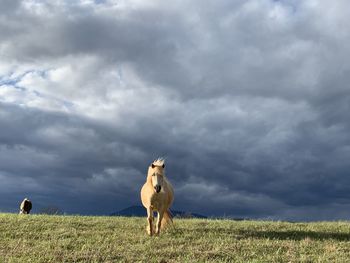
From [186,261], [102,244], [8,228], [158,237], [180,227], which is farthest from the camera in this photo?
[180,227]

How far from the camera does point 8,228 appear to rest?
21.2 metres

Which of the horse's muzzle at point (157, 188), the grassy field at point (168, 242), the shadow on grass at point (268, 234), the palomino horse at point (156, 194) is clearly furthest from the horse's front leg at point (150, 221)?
the horse's muzzle at point (157, 188)

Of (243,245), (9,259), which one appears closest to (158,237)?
(243,245)

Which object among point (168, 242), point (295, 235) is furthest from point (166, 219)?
point (295, 235)

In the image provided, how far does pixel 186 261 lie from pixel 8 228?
9694 mm

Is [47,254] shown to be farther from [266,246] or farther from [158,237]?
[266,246]

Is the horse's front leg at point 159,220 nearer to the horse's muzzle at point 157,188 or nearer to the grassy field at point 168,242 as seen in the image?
the grassy field at point 168,242

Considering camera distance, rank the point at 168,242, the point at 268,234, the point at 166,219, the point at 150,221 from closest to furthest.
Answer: the point at 168,242 → the point at 150,221 → the point at 268,234 → the point at 166,219

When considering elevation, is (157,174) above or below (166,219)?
above

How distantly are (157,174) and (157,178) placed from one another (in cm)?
17

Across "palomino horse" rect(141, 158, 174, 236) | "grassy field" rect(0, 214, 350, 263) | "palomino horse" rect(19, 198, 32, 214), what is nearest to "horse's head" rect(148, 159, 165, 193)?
"palomino horse" rect(141, 158, 174, 236)

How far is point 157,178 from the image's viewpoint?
20.0 m

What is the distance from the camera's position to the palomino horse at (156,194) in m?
20.1

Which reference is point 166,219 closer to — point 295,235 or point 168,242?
point 168,242
